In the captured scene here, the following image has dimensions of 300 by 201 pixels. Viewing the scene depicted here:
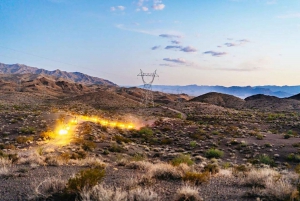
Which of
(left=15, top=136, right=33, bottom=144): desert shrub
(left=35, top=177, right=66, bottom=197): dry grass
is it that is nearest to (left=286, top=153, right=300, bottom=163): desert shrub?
(left=35, top=177, right=66, bottom=197): dry grass

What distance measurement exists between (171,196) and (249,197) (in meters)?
2.47

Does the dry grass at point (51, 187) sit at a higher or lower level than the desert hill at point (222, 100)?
lower

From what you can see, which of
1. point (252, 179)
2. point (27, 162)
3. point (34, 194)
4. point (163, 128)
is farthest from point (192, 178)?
point (163, 128)

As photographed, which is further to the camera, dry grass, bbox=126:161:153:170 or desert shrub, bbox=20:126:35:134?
desert shrub, bbox=20:126:35:134

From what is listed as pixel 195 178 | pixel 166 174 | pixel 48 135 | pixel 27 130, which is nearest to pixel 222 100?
pixel 48 135

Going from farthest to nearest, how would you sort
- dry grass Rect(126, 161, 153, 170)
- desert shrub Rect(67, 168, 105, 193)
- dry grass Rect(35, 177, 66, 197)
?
dry grass Rect(126, 161, 153, 170)
dry grass Rect(35, 177, 66, 197)
desert shrub Rect(67, 168, 105, 193)

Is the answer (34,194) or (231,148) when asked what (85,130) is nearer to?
(231,148)

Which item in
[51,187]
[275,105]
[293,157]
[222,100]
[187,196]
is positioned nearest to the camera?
[187,196]

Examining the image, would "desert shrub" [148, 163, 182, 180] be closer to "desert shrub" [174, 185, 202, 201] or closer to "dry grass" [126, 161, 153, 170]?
"dry grass" [126, 161, 153, 170]

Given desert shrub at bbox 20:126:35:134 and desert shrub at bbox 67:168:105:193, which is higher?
desert shrub at bbox 67:168:105:193

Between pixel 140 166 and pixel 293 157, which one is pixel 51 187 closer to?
pixel 140 166

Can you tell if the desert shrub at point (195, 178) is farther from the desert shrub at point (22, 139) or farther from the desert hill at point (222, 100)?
the desert hill at point (222, 100)

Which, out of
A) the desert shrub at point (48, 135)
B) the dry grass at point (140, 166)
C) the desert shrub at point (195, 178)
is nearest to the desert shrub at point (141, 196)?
the desert shrub at point (195, 178)

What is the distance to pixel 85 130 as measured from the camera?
32.8 m
